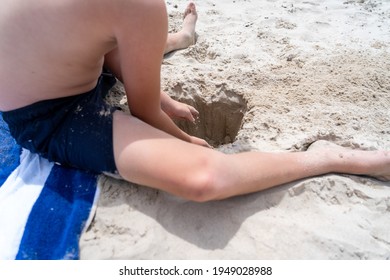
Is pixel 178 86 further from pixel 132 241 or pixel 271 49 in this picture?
pixel 132 241

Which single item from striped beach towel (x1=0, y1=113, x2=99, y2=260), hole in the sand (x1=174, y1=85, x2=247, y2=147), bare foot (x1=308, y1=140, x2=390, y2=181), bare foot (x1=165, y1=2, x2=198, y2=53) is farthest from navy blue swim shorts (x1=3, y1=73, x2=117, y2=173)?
bare foot (x1=165, y1=2, x2=198, y2=53)

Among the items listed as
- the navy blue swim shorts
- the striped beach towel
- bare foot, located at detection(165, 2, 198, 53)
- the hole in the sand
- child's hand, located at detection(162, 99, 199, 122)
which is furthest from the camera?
bare foot, located at detection(165, 2, 198, 53)

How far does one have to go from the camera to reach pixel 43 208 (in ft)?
3.70

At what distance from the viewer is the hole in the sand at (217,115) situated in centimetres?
175

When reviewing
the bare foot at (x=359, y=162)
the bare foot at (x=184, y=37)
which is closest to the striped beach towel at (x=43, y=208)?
the bare foot at (x=359, y=162)

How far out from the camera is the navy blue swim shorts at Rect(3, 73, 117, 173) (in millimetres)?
1160

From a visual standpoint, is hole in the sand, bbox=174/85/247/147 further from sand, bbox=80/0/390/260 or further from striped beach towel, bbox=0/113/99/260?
striped beach towel, bbox=0/113/99/260

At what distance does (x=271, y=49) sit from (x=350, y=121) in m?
0.74

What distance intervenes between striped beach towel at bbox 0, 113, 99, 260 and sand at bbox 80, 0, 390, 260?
0.05 m

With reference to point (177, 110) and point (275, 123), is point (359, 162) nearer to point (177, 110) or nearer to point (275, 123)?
point (275, 123)

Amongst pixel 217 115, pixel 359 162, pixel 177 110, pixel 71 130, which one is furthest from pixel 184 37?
pixel 359 162

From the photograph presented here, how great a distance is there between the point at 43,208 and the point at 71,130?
27 cm

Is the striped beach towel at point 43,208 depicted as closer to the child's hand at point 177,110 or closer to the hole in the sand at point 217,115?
the child's hand at point 177,110

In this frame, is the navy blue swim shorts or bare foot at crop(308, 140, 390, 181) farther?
bare foot at crop(308, 140, 390, 181)
